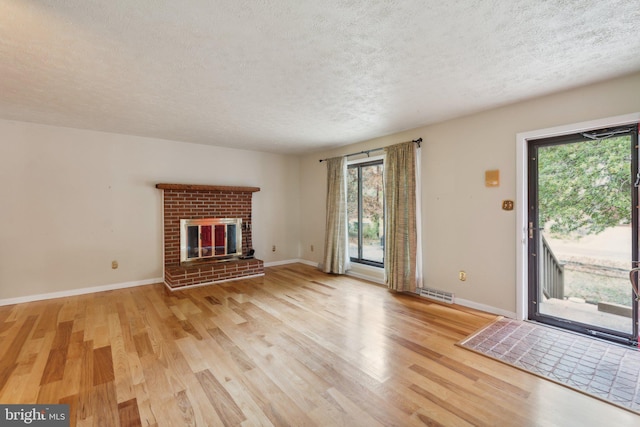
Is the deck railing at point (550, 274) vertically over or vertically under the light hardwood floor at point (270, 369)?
over

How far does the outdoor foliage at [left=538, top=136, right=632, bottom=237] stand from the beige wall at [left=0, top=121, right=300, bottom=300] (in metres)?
4.90

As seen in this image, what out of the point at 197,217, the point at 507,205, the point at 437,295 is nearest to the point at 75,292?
the point at 197,217

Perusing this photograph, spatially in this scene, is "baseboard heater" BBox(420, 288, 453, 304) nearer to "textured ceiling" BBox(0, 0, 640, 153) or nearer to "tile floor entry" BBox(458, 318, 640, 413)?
"tile floor entry" BBox(458, 318, 640, 413)

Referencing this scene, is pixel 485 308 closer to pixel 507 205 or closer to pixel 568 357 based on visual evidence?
pixel 568 357

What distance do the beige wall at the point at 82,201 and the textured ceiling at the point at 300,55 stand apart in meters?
0.63

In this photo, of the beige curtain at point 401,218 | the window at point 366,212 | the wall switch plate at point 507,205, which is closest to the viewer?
the wall switch plate at point 507,205

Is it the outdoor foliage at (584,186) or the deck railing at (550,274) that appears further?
the deck railing at (550,274)

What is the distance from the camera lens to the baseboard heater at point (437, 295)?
12.2 feet

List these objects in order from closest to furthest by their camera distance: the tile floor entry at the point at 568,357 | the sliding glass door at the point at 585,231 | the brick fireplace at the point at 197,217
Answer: the tile floor entry at the point at 568,357
the sliding glass door at the point at 585,231
the brick fireplace at the point at 197,217

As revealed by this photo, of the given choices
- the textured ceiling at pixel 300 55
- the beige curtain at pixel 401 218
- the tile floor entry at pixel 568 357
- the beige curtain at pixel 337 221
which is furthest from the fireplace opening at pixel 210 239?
the tile floor entry at pixel 568 357

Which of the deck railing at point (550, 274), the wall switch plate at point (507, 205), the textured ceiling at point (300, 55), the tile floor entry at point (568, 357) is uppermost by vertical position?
the textured ceiling at point (300, 55)

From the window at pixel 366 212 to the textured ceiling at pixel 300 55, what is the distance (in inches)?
62.1

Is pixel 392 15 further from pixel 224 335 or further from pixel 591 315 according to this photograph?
pixel 591 315

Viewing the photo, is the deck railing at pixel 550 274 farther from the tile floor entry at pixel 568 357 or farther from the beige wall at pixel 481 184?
the tile floor entry at pixel 568 357
